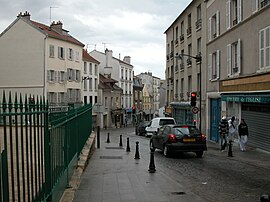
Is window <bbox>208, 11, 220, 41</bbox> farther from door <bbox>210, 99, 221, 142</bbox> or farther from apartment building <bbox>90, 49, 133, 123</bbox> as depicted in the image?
apartment building <bbox>90, 49, 133, 123</bbox>

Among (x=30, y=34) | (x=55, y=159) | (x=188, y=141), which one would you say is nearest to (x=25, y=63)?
(x=30, y=34)

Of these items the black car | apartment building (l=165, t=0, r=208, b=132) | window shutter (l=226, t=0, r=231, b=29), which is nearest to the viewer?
Answer: the black car

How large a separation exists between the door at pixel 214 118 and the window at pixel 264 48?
332 inches

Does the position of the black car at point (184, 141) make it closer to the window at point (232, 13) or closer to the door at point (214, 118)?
the window at point (232, 13)

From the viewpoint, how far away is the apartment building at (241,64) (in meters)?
18.4

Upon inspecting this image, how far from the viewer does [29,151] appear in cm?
472

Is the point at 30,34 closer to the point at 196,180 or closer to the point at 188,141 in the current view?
the point at 188,141

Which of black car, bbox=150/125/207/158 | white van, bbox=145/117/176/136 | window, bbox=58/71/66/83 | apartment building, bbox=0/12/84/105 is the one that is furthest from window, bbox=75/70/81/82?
black car, bbox=150/125/207/158

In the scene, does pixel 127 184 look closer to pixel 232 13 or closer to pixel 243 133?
pixel 243 133

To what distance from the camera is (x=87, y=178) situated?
36.8 ft

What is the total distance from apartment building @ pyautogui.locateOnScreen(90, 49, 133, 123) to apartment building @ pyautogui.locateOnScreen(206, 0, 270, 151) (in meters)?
46.0

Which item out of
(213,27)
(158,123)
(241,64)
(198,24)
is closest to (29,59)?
(158,123)

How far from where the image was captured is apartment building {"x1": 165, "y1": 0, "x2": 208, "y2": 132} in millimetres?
30719

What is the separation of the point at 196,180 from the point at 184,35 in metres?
28.4
